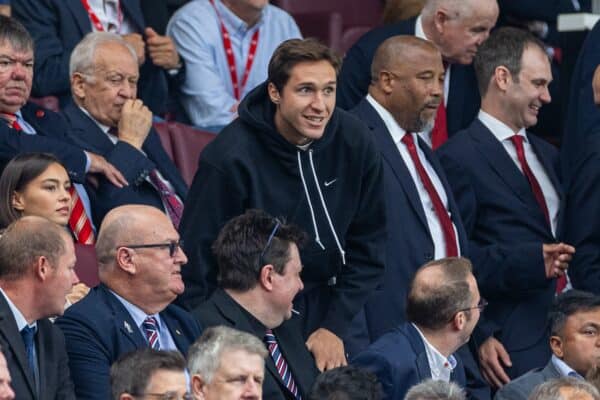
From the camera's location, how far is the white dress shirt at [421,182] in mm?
7602

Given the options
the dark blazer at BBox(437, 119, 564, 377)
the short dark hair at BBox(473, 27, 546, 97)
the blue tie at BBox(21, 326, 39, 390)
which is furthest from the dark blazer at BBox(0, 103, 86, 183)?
the short dark hair at BBox(473, 27, 546, 97)

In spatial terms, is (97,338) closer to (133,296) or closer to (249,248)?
(133,296)

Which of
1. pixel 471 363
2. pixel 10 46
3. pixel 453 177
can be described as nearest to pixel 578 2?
pixel 453 177

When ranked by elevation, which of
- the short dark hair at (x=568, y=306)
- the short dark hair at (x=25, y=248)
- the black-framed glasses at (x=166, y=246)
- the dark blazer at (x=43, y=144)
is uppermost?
the short dark hair at (x=25, y=248)

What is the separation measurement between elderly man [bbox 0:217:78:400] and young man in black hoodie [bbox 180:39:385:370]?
1.02 m

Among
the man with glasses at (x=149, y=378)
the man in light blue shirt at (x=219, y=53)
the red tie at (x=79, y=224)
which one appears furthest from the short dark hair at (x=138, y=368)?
the man in light blue shirt at (x=219, y=53)

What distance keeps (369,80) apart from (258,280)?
7.35 feet

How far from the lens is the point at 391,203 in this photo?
295 inches

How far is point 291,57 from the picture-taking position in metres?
6.93

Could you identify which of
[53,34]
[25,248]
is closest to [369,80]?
[53,34]

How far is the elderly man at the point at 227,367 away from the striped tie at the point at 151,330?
13.8 inches

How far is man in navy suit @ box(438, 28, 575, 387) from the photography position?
7789 millimetres

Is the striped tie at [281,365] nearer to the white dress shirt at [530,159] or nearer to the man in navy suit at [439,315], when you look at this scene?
the man in navy suit at [439,315]

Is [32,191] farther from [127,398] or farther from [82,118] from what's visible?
[127,398]
